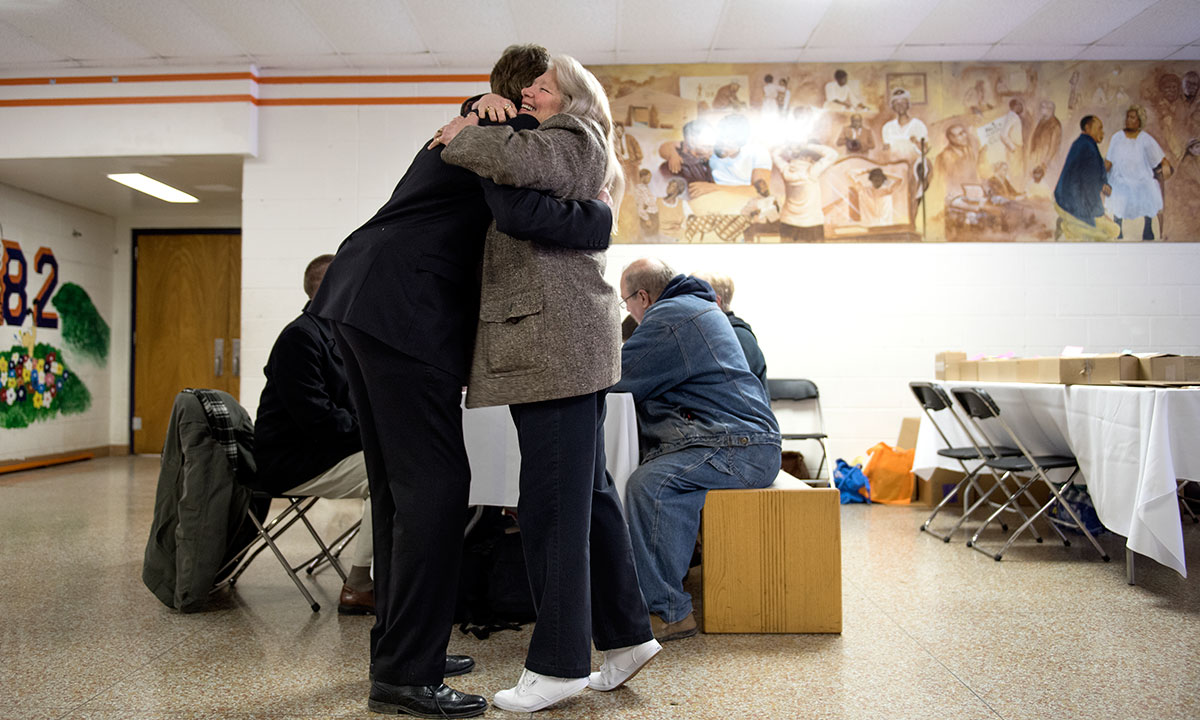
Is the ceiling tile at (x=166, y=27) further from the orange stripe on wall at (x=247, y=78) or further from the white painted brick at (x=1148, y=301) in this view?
the white painted brick at (x=1148, y=301)

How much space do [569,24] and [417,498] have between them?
175 inches

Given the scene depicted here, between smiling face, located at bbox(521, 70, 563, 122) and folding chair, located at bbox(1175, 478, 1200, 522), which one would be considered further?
folding chair, located at bbox(1175, 478, 1200, 522)

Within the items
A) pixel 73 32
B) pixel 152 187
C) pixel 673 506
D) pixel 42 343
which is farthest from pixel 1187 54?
pixel 42 343

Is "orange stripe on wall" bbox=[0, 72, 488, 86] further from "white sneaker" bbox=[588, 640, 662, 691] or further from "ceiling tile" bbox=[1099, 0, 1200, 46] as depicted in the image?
"white sneaker" bbox=[588, 640, 662, 691]

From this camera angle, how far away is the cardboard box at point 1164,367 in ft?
10.9

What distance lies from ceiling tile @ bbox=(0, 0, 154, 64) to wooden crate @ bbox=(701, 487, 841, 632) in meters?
5.02

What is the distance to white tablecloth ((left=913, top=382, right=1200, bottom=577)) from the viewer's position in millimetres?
2902

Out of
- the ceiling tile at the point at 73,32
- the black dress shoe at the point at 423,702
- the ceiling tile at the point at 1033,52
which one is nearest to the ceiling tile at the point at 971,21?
the ceiling tile at the point at 1033,52

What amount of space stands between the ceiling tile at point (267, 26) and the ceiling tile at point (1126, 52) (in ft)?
17.0

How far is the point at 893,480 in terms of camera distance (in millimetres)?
5367

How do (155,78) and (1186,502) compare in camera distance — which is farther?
(155,78)

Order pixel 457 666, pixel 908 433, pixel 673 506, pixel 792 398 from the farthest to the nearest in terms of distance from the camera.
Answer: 1. pixel 792 398
2. pixel 908 433
3. pixel 673 506
4. pixel 457 666

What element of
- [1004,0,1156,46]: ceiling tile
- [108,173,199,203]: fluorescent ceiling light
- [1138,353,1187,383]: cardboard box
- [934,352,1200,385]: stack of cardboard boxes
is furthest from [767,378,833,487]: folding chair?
[108,173,199,203]: fluorescent ceiling light

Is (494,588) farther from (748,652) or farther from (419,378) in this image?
(419,378)
